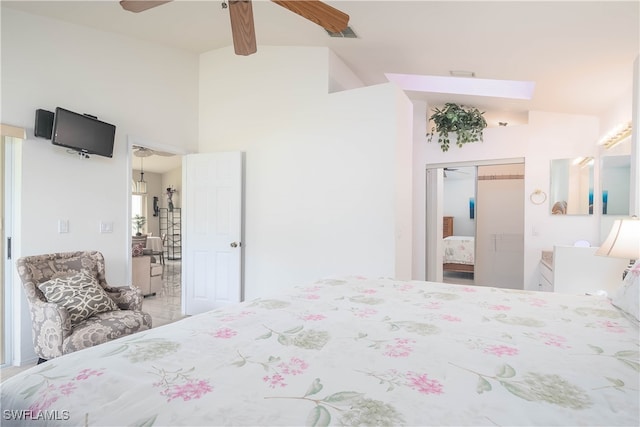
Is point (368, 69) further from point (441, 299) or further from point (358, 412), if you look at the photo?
point (358, 412)

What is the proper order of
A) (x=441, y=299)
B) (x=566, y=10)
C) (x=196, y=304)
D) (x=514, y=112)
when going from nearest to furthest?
(x=441, y=299) < (x=566, y=10) < (x=196, y=304) < (x=514, y=112)

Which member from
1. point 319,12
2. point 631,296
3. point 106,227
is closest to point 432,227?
point 631,296

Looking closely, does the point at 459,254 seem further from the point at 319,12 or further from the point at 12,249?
the point at 12,249

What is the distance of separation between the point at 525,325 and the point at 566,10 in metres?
2.03

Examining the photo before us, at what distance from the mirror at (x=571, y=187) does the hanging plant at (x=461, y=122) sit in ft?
3.20

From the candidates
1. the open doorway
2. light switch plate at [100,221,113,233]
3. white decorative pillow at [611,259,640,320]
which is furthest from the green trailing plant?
white decorative pillow at [611,259,640,320]

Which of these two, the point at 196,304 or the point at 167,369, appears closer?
the point at 167,369

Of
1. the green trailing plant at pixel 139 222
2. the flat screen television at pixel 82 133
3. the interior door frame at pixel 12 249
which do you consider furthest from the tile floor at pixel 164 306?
the green trailing plant at pixel 139 222

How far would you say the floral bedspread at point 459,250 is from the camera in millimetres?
6504

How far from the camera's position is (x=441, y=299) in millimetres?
1768

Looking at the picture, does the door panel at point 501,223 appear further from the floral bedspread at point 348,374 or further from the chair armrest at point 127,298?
the chair armrest at point 127,298

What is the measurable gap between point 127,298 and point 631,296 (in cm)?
328

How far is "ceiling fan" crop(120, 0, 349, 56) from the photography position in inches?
72.8

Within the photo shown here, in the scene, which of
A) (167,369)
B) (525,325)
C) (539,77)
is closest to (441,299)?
(525,325)
